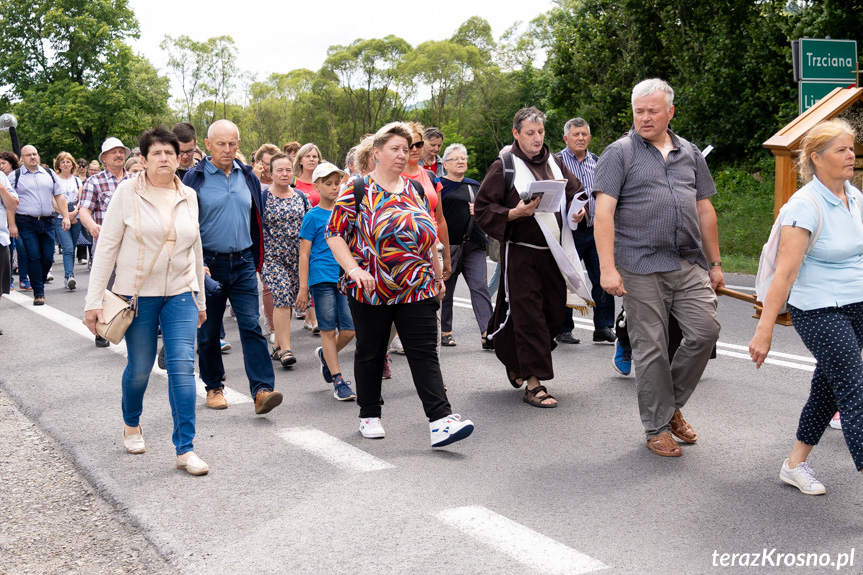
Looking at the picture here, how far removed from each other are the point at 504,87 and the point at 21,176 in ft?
172

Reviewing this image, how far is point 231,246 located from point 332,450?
5.66 feet

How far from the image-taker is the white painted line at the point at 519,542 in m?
3.63

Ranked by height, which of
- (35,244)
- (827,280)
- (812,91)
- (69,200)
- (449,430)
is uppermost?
(812,91)

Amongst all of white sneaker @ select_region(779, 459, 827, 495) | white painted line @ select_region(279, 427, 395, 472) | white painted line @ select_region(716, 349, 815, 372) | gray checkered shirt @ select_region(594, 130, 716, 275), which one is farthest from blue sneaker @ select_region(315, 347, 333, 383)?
white sneaker @ select_region(779, 459, 827, 495)

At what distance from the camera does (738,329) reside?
9.14 metres

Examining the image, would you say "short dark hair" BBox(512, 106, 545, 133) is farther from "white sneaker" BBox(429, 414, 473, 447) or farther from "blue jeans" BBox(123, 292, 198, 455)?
"blue jeans" BBox(123, 292, 198, 455)

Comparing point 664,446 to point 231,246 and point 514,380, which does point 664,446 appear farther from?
point 231,246

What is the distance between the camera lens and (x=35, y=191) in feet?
42.4

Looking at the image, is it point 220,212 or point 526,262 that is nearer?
point 220,212

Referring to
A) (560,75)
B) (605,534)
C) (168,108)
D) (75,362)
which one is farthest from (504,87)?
(605,534)

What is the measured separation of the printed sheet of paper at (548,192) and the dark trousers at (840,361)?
2.26 meters

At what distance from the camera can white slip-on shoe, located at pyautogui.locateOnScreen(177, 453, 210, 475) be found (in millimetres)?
5043

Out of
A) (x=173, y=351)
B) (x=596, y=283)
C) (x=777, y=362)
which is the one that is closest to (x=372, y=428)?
(x=173, y=351)

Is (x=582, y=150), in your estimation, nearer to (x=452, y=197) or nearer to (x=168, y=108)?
(x=452, y=197)
